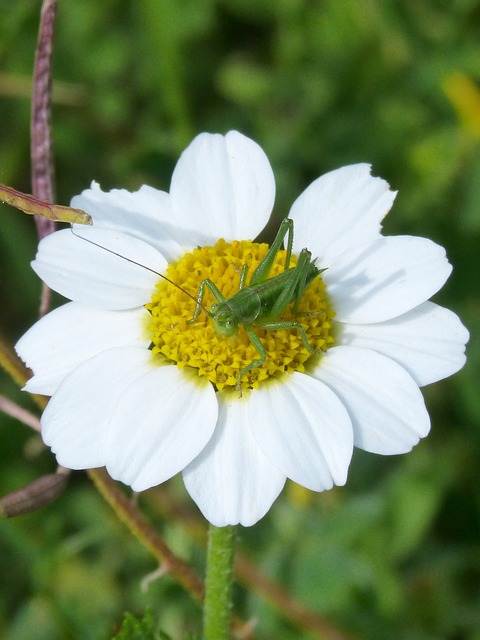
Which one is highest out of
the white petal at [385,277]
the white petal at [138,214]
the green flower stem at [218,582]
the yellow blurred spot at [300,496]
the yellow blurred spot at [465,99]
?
the white petal at [138,214]

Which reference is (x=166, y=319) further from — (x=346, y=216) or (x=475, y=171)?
(x=475, y=171)

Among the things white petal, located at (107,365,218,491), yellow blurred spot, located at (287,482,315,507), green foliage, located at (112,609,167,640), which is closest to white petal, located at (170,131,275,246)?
white petal, located at (107,365,218,491)

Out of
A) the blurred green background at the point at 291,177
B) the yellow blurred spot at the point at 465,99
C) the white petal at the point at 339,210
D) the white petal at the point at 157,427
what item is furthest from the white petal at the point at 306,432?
the yellow blurred spot at the point at 465,99

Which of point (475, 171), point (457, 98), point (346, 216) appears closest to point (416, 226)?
point (475, 171)

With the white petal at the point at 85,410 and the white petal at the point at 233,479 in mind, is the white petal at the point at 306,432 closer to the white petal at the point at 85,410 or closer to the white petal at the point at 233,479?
the white petal at the point at 233,479

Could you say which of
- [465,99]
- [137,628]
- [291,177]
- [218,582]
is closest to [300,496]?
[291,177]

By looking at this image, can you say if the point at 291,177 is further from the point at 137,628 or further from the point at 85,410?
the point at 137,628
